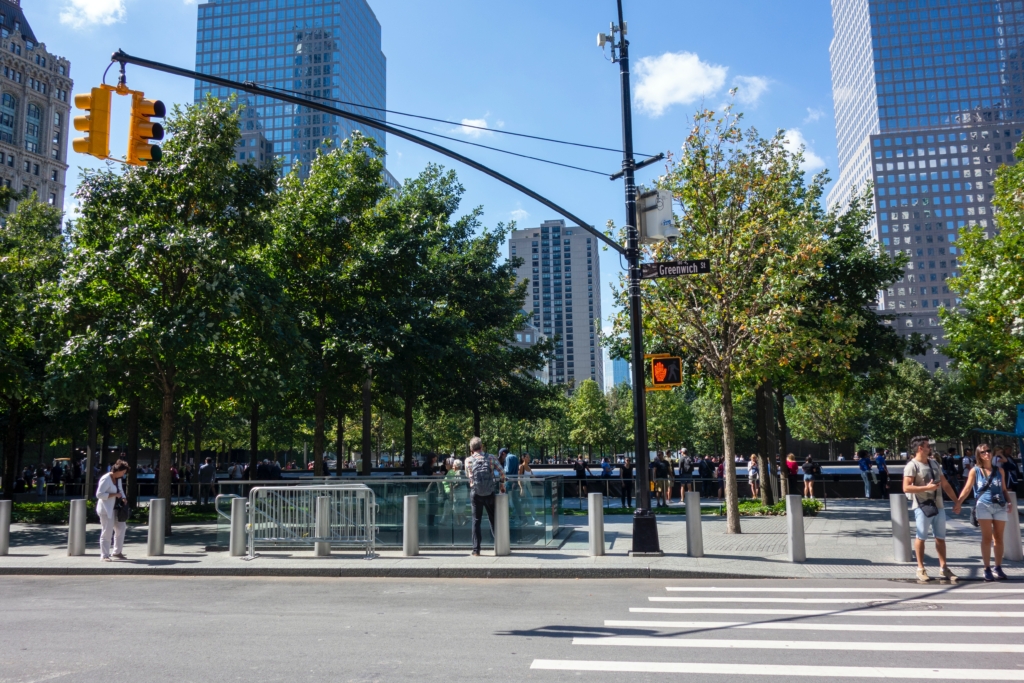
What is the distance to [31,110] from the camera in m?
118

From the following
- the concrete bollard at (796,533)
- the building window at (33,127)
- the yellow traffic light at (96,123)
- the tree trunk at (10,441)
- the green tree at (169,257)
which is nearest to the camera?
the yellow traffic light at (96,123)

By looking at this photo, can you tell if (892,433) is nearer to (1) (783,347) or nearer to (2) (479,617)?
(1) (783,347)

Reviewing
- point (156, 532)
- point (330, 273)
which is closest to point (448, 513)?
point (156, 532)

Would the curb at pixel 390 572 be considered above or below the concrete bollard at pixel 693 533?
below

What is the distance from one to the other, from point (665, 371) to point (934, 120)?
17995 centimetres

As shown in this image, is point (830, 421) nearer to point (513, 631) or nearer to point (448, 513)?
point (448, 513)

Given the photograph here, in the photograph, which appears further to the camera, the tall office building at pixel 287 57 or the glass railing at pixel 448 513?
the tall office building at pixel 287 57

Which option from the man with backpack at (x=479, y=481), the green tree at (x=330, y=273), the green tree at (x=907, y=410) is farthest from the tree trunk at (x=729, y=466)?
the green tree at (x=907, y=410)

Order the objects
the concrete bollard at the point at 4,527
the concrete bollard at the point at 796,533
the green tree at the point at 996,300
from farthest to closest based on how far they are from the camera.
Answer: the green tree at the point at 996,300
the concrete bollard at the point at 4,527
the concrete bollard at the point at 796,533

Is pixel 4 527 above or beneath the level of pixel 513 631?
above

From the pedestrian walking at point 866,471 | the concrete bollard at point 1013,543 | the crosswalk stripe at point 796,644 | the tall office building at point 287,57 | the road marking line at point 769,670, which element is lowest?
the crosswalk stripe at point 796,644

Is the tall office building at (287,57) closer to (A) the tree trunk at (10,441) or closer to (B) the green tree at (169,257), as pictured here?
(A) the tree trunk at (10,441)

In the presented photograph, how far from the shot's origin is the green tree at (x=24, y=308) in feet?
61.0

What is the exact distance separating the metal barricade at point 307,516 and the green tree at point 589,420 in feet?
186
